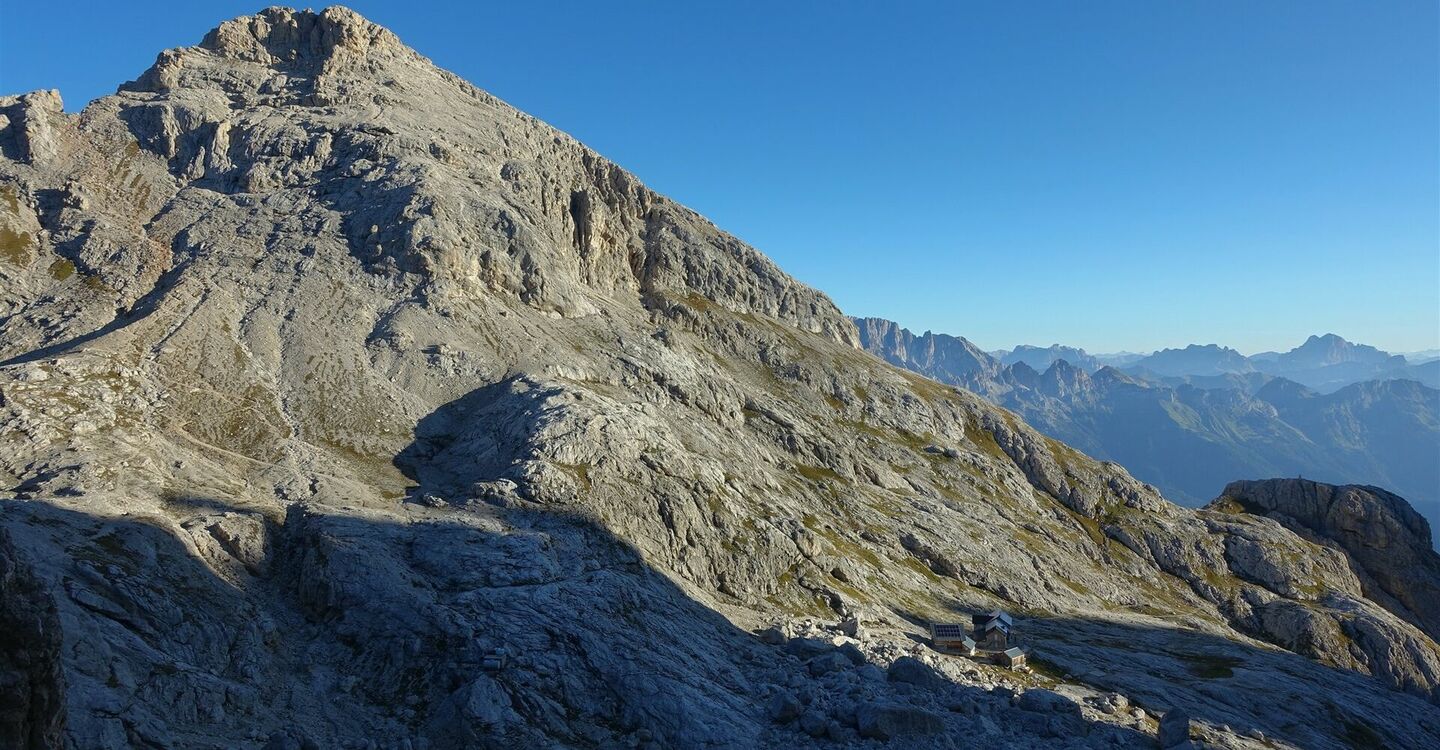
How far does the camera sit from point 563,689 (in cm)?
4047

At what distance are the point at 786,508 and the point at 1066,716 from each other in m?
44.0

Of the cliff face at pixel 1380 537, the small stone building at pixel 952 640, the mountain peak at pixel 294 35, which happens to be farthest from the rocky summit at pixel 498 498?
the small stone building at pixel 952 640

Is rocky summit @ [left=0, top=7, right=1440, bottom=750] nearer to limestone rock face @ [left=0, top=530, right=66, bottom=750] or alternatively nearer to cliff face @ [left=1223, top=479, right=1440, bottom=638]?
limestone rock face @ [left=0, top=530, right=66, bottom=750]

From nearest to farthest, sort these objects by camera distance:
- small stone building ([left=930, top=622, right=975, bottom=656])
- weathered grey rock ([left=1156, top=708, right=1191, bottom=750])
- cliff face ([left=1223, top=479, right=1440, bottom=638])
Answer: weathered grey rock ([left=1156, top=708, right=1191, bottom=750])
small stone building ([left=930, top=622, right=975, bottom=656])
cliff face ([left=1223, top=479, right=1440, bottom=638])

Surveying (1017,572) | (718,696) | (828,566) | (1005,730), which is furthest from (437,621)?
(1017,572)

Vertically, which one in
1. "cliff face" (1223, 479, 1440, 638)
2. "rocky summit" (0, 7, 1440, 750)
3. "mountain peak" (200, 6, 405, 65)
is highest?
"mountain peak" (200, 6, 405, 65)

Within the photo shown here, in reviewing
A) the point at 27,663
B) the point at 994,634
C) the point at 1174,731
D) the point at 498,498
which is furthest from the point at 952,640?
the point at 27,663

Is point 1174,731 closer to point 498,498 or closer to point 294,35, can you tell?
point 498,498

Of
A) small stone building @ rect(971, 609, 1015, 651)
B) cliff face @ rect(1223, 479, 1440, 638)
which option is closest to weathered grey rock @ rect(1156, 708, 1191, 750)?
small stone building @ rect(971, 609, 1015, 651)

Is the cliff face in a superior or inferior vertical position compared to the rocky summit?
inferior

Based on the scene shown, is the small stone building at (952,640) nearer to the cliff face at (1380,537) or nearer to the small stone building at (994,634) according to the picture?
the small stone building at (994,634)

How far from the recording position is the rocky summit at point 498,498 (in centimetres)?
3900

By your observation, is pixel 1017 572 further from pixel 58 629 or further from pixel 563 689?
pixel 58 629

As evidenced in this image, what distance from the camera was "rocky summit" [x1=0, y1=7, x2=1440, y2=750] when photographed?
3900 centimetres
